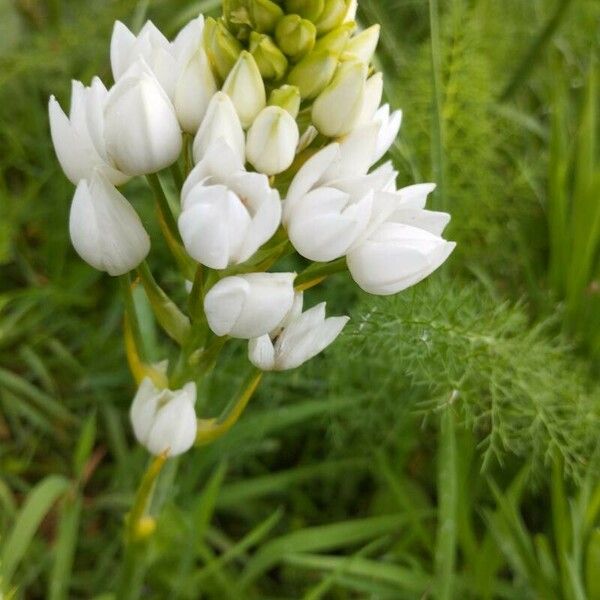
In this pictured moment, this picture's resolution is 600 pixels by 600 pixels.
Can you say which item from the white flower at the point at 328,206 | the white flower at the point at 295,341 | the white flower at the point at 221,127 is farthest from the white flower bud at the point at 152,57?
the white flower at the point at 295,341

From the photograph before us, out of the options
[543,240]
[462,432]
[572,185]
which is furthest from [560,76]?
[462,432]

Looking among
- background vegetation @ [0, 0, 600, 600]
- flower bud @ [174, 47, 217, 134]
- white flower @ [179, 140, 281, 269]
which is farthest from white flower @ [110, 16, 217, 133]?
background vegetation @ [0, 0, 600, 600]

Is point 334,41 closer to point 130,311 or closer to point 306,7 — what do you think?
point 306,7

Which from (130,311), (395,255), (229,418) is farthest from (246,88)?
(229,418)

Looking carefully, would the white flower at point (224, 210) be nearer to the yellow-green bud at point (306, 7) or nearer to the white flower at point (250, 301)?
the white flower at point (250, 301)

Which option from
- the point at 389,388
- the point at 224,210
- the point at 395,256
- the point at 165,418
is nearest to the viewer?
the point at 224,210

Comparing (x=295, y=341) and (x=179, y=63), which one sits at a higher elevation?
(x=179, y=63)

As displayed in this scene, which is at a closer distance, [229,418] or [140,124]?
[140,124]

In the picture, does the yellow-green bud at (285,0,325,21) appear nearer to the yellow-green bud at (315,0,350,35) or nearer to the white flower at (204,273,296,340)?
the yellow-green bud at (315,0,350,35)
